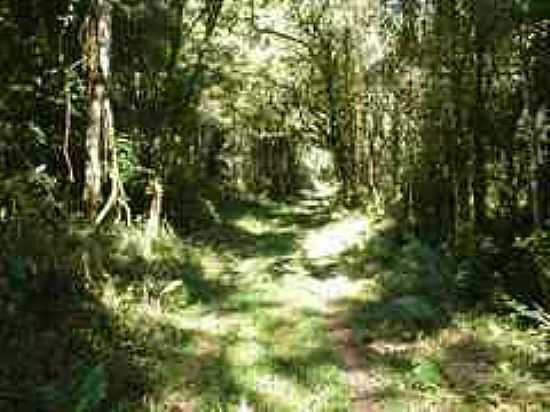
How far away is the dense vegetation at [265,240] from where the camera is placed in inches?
408

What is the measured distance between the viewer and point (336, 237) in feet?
72.6

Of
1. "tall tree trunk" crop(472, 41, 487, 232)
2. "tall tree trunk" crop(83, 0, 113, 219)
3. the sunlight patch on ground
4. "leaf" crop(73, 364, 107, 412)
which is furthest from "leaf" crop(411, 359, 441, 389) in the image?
the sunlight patch on ground

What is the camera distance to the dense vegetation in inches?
408

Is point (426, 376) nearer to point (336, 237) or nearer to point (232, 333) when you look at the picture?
point (232, 333)

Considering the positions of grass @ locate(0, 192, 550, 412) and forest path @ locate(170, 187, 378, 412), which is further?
forest path @ locate(170, 187, 378, 412)

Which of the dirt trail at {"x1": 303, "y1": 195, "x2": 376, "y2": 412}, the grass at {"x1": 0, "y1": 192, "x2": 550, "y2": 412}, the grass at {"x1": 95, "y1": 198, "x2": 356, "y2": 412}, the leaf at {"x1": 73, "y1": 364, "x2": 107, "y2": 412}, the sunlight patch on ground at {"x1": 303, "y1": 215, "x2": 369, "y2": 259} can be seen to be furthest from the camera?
the sunlight patch on ground at {"x1": 303, "y1": 215, "x2": 369, "y2": 259}

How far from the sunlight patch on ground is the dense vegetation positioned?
16 cm

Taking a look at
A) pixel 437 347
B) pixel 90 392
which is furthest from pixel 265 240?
pixel 90 392

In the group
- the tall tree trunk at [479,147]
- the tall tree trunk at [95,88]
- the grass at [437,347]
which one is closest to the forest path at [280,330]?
the grass at [437,347]

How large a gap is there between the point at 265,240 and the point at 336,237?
6.89ft

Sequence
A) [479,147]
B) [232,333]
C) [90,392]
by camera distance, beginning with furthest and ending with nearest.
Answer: [479,147] < [232,333] < [90,392]

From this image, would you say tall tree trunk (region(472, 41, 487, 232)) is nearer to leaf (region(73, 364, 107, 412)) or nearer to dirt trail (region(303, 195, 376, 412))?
dirt trail (region(303, 195, 376, 412))

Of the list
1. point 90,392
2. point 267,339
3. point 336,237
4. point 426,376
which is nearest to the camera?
point 90,392

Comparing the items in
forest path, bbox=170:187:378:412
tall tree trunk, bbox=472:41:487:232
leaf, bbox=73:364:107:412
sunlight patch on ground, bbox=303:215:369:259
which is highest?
tall tree trunk, bbox=472:41:487:232
